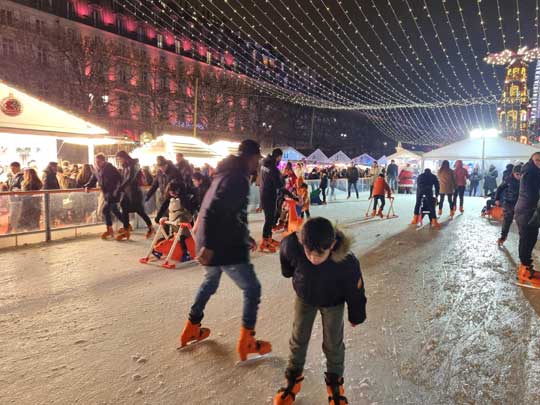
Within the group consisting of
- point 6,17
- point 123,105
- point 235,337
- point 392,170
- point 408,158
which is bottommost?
point 235,337

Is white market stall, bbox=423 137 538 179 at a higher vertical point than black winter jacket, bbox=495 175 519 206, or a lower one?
higher

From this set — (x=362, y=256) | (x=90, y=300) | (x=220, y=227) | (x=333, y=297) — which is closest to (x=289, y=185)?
(x=362, y=256)

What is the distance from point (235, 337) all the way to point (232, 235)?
39.6 inches

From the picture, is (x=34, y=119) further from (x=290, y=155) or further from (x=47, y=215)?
(x=290, y=155)

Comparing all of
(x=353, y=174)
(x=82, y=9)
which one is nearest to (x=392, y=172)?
(x=353, y=174)

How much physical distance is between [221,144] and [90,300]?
14.9m

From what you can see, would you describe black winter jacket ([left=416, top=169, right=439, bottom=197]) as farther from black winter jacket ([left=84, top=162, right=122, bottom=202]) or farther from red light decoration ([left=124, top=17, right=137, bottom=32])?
red light decoration ([left=124, top=17, right=137, bottom=32])

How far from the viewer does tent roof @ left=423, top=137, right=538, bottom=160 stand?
1758cm

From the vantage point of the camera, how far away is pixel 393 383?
254 centimetres

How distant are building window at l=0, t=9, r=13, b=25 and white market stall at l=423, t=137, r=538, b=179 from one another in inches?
1187

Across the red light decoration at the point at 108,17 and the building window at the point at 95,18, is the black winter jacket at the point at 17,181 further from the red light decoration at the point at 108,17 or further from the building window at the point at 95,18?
the red light decoration at the point at 108,17

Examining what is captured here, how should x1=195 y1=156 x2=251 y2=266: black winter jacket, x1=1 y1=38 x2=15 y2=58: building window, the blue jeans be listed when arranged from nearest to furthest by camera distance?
x1=195 y1=156 x2=251 y2=266: black winter jacket < the blue jeans < x1=1 y1=38 x2=15 y2=58: building window

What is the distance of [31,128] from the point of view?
870 cm

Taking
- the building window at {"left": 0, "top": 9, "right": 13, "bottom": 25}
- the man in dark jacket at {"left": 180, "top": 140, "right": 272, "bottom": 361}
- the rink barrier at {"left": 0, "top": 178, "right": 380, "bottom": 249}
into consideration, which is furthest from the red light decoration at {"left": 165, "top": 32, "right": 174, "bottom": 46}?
the man in dark jacket at {"left": 180, "top": 140, "right": 272, "bottom": 361}
